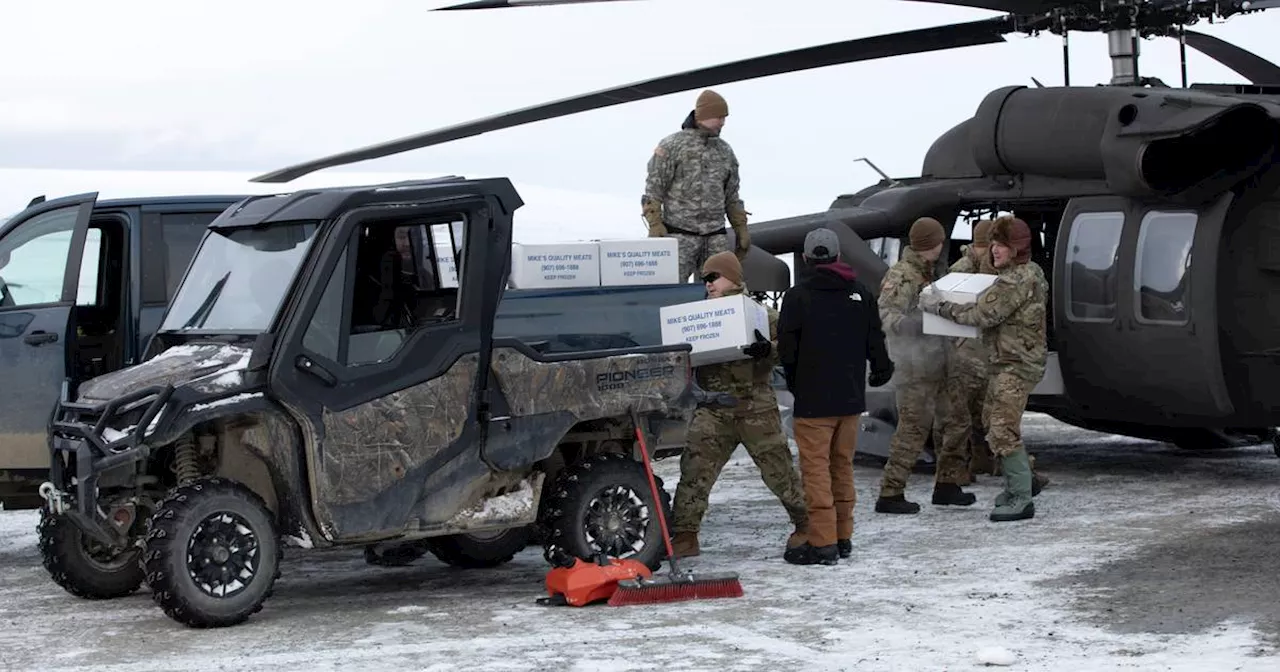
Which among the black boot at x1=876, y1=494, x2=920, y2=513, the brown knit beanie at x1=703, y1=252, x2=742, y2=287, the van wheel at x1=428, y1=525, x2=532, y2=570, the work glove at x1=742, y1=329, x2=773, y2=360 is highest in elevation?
the brown knit beanie at x1=703, y1=252, x2=742, y2=287

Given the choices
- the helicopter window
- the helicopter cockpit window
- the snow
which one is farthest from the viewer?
the helicopter cockpit window

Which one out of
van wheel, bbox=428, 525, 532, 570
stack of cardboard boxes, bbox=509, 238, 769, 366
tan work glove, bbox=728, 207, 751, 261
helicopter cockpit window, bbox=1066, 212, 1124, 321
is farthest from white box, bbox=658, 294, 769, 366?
helicopter cockpit window, bbox=1066, 212, 1124, 321

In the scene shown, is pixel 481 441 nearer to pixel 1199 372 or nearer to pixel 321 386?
pixel 321 386

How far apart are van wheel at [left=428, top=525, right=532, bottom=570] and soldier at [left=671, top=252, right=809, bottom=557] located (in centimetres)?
86

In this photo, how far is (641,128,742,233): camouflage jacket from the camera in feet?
36.5

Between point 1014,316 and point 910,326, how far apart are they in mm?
711

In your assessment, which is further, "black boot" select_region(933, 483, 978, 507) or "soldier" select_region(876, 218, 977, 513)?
"black boot" select_region(933, 483, 978, 507)

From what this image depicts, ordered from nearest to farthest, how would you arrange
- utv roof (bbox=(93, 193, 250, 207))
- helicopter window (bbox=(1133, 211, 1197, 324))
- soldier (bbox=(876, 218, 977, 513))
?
1. utv roof (bbox=(93, 193, 250, 207))
2. soldier (bbox=(876, 218, 977, 513))
3. helicopter window (bbox=(1133, 211, 1197, 324))

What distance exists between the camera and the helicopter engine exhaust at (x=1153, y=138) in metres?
11.6

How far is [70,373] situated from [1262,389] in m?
7.50

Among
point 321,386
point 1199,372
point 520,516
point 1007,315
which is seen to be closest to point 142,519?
point 321,386

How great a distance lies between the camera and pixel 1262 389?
1173 cm

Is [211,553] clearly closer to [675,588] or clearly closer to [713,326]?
[675,588]

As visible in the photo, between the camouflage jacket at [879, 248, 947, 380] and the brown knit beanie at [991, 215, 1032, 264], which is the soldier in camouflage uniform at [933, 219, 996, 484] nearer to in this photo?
the camouflage jacket at [879, 248, 947, 380]
